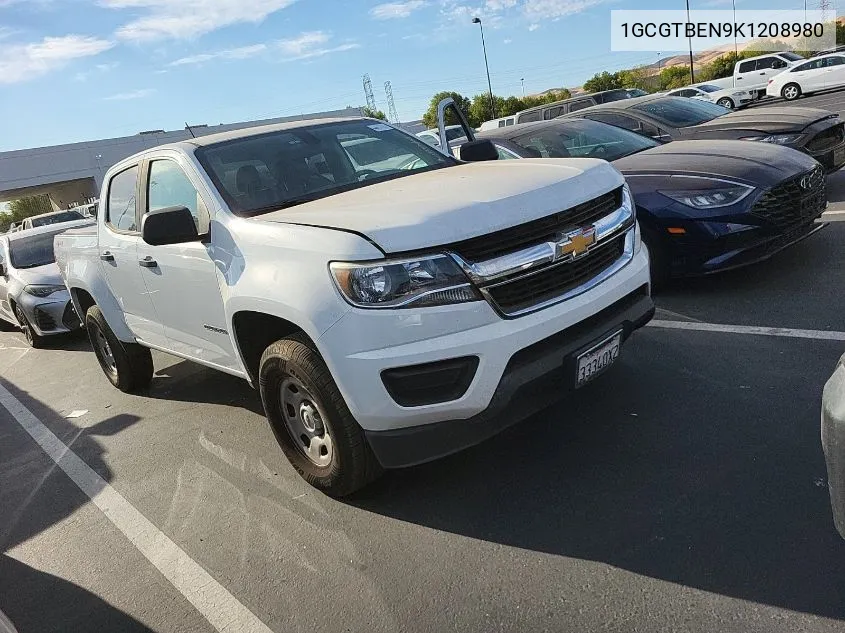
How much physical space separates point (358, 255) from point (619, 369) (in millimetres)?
2228

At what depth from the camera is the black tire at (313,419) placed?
3.03 m

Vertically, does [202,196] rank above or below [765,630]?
above

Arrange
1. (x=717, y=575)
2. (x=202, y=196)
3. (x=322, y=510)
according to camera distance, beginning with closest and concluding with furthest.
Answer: (x=717, y=575) < (x=322, y=510) < (x=202, y=196)

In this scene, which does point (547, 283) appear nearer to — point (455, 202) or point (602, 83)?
point (455, 202)

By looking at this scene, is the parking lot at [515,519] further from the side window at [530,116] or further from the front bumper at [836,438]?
the side window at [530,116]

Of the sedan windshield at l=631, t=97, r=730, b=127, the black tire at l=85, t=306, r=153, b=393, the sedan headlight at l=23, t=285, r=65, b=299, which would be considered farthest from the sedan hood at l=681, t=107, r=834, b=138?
the sedan headlight at l=23, t=285, r=65, b=299

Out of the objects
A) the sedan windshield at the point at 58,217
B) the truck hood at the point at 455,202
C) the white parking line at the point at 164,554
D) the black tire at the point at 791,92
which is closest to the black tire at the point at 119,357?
the white parking line at the point at 164,554

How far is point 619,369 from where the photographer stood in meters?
4.33

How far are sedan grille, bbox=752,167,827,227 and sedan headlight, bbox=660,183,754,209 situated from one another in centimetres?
15

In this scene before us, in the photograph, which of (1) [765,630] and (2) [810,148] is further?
(2) [810,148]

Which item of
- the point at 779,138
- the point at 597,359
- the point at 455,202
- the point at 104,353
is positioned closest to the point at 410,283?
the point at 455,202

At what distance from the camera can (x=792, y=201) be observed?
5141 millimetres

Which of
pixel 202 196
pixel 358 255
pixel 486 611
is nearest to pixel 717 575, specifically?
pixel 486 611

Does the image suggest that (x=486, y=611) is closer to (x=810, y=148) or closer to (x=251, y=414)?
(x=251, y=414)
